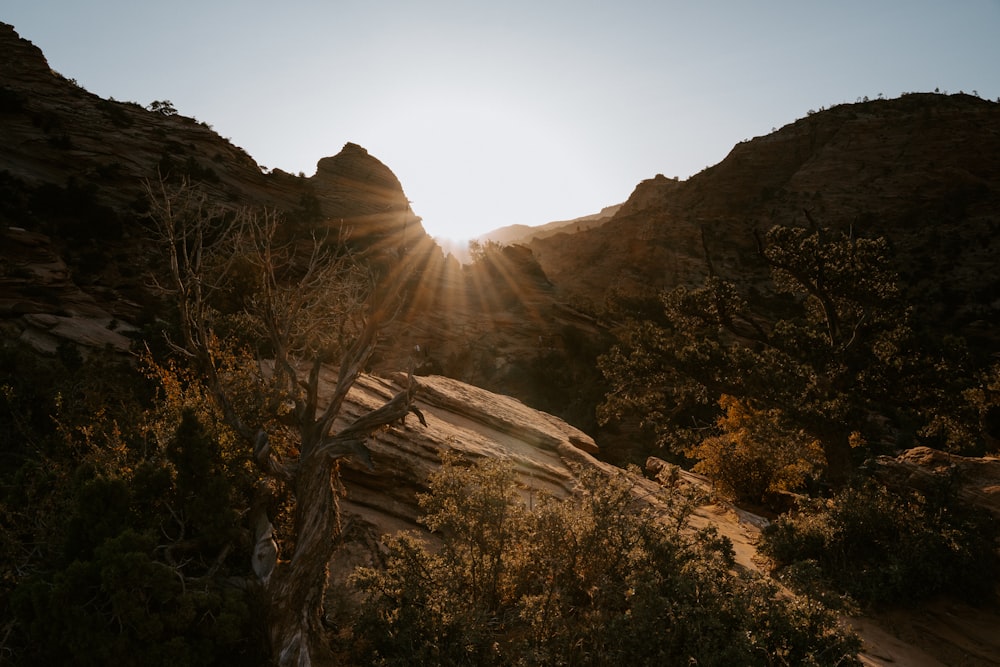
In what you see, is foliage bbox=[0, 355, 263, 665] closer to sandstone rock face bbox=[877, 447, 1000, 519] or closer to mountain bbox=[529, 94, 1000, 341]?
sandstone rock face bbox=[877, 447, 1000, 519]

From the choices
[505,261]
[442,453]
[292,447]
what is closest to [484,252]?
[505,261]

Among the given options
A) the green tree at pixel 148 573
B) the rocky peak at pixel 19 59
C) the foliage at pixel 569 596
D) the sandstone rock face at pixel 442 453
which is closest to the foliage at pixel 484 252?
the sandstone rock face at pixel 442 453

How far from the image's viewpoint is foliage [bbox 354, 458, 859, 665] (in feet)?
20.2

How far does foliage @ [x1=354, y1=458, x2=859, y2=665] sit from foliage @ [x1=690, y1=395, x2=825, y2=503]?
9185 millimetres

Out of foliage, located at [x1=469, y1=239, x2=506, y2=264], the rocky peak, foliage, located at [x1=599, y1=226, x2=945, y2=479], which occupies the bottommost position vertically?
foliage, located at [x1=599, y1=226, x2=945, y2=479]

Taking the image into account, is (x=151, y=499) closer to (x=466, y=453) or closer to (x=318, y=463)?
(x=318, y=463)

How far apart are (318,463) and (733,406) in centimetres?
1682

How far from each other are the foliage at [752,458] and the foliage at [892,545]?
3179mm

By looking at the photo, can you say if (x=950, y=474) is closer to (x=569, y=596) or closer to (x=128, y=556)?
(x=569, y=596)

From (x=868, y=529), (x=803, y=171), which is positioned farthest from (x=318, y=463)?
(x=803, y=171)

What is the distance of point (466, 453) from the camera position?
42.1 ft

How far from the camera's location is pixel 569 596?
7.41 meters

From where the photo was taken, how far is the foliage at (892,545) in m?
10.9

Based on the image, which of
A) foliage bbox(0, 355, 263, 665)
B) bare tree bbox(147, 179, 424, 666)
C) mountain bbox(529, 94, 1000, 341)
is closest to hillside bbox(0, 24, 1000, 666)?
mountain bbox(529, 94, 1000, 341)
